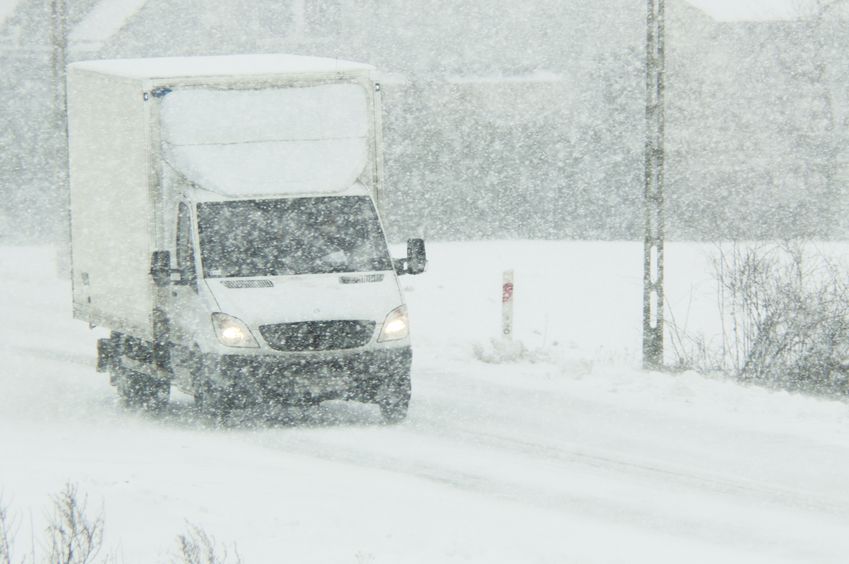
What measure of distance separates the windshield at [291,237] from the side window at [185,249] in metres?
0.12

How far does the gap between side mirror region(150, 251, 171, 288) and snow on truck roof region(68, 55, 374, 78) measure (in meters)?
1.58

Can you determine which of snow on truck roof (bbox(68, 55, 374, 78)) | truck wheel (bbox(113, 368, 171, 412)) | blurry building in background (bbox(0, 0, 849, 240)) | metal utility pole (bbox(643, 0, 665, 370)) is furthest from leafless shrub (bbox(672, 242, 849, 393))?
blurry building in background (bbox(0, 0, 849, 240))

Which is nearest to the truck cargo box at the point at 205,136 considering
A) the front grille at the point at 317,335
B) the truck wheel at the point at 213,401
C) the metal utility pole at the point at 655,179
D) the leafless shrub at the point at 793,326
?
the truck wheel at the point at 213,401

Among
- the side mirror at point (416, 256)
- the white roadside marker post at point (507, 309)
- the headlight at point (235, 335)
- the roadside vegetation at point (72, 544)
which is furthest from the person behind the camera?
the white roadside marker post at point (507, 309)

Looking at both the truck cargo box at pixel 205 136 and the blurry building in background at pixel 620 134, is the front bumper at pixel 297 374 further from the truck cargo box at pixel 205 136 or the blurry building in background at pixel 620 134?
the blurry building in background at pixel 620 134

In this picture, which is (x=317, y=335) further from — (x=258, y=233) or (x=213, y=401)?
(x=258, y=233)

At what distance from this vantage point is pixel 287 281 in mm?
13141

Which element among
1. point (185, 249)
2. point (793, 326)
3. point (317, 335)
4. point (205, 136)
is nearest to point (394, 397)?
point (317, 335)

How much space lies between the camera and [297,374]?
42.1ft

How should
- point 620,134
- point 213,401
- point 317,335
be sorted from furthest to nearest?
point 620,134 → point 213,401 → point 317,335

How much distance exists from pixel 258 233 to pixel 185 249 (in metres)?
0.65

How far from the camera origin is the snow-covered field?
8.77 m

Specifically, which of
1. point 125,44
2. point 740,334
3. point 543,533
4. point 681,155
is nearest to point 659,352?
point 740,334

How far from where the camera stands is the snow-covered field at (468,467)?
8766 millimetres
